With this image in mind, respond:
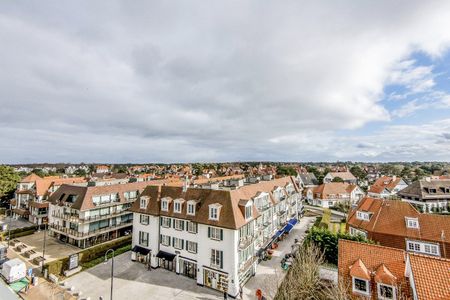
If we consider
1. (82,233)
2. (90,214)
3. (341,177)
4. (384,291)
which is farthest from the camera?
(341,177)

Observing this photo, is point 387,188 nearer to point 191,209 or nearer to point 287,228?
point 287,228

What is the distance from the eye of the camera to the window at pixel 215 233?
91.6 ft

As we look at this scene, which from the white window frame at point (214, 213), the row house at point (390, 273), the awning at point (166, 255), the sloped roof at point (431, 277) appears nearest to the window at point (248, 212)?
the white window frame at point (214, 213)

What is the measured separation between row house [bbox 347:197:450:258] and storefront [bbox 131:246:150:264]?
33182 mm

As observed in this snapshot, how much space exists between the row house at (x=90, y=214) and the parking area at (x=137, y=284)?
10.9 meters

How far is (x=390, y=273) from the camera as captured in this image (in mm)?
19703

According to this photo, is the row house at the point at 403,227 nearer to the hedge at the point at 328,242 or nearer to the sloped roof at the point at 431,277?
the hedge at the point at 328,242

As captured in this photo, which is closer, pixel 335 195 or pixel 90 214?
pixel 90 214

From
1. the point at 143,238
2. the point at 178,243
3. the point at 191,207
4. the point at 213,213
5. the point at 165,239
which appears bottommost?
the point at 143,238

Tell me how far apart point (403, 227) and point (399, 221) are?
102 cm

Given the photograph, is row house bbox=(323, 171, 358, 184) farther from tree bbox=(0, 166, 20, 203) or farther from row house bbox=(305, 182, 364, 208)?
tree bbox=(0, 166, 20, 203)

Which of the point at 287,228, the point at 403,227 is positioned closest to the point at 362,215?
the point at 403,227

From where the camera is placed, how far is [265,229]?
121 feet

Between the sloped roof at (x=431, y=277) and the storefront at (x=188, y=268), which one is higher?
the sloped roof at (x=431, y=277)
